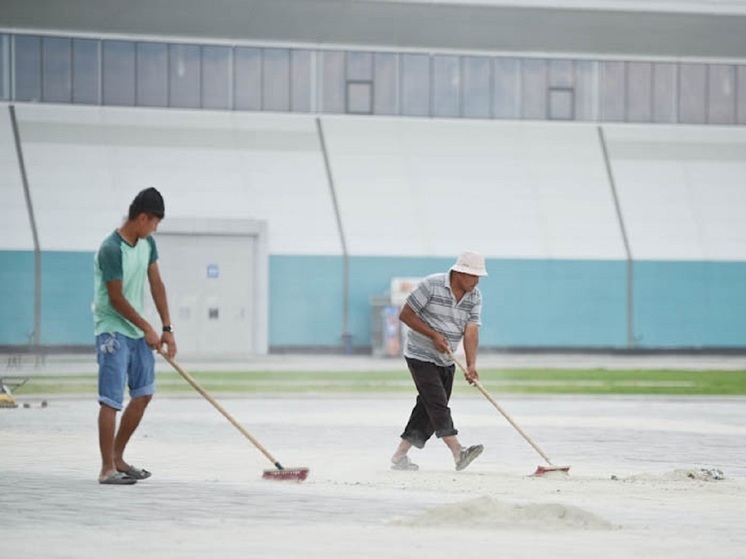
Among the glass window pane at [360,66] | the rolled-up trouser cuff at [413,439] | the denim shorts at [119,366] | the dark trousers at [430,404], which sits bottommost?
the rolled-up trouser cuff at [413,439]

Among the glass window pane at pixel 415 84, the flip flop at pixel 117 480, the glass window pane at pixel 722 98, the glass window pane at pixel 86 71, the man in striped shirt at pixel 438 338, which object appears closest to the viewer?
the flip flop at pixel 117 480

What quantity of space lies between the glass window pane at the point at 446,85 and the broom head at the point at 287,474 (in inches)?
1523

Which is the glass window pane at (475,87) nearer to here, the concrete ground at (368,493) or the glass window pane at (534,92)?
the glass window pane at (534,92)

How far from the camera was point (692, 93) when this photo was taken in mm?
52375

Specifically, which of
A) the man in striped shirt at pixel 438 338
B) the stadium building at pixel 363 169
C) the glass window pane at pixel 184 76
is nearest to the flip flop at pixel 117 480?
the man in striped shirt at pixel 438 338

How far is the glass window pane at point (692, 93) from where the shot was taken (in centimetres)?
5216

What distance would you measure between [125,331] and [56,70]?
124 feet

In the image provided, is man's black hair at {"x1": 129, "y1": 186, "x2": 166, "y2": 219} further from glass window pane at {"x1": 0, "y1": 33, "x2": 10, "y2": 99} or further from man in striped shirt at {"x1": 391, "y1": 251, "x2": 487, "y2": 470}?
glass window pane at {"x1": 0, "y1": 33, "x2": 10, "y2": 99}

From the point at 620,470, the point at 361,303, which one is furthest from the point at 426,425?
the point at 361,303

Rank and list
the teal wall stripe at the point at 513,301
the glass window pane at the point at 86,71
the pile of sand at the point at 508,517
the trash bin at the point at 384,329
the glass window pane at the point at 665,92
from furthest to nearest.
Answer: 1. the glass window pane at the point at 665,92
2. the glass window pane at the point at 86,71
3. the teal wall stripe at the point at 513,301
4. the trash bin at the point at 384,329
5. the pile of sand at the point at 508,517

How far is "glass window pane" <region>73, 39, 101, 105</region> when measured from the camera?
159 feet

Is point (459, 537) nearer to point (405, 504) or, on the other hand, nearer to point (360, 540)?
point (360, 540)

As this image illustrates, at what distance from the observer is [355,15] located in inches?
1905

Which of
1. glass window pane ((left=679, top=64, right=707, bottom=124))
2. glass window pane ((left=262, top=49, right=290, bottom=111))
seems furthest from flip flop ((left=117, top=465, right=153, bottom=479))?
glass window pane ((left=679, top=64, right=707, bottom=124))
